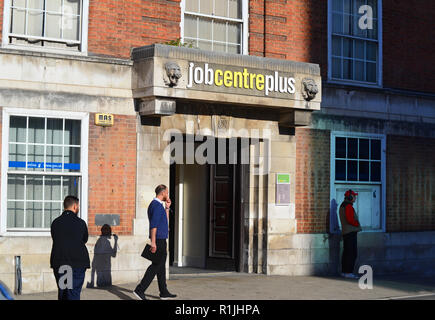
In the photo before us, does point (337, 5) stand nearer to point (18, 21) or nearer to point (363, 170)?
point (363, 170)

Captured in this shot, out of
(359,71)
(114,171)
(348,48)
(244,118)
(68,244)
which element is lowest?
(68,244)

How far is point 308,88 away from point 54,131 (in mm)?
5181

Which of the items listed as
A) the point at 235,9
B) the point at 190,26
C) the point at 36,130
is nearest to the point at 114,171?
the point at 36,130

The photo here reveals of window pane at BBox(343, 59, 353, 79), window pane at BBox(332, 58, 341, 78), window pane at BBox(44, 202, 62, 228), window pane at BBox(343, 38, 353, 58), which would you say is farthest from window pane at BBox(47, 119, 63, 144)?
window pane at BBox(343, 38, 353, 58)

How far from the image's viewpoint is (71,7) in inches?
571

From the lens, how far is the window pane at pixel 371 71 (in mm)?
18172

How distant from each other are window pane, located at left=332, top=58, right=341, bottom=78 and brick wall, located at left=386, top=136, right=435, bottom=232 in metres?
1.95

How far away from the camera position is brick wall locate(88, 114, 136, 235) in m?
14.4

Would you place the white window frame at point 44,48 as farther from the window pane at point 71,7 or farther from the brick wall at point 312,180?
the brick wall at point 312,180

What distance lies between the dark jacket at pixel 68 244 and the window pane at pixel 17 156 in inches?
138

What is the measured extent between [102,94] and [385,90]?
697 cm

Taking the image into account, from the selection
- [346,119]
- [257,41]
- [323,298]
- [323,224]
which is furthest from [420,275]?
[257,41]

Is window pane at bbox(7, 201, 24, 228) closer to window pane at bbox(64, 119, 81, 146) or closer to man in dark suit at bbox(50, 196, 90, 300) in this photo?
window pane at bbox(64, 119, 81, 146)

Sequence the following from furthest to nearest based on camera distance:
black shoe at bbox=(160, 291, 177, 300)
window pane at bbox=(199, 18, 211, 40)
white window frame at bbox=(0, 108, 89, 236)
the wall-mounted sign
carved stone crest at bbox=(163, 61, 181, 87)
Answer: window pane at bbox=(199, 18, 211, 40), the wall-mounted sign, carved stone crest at bbox=(163, 61, 181, 87), white window frame at bbox=(0, 108, 89, 236), black shoe at bbox=(160, 291, 177, 300)
